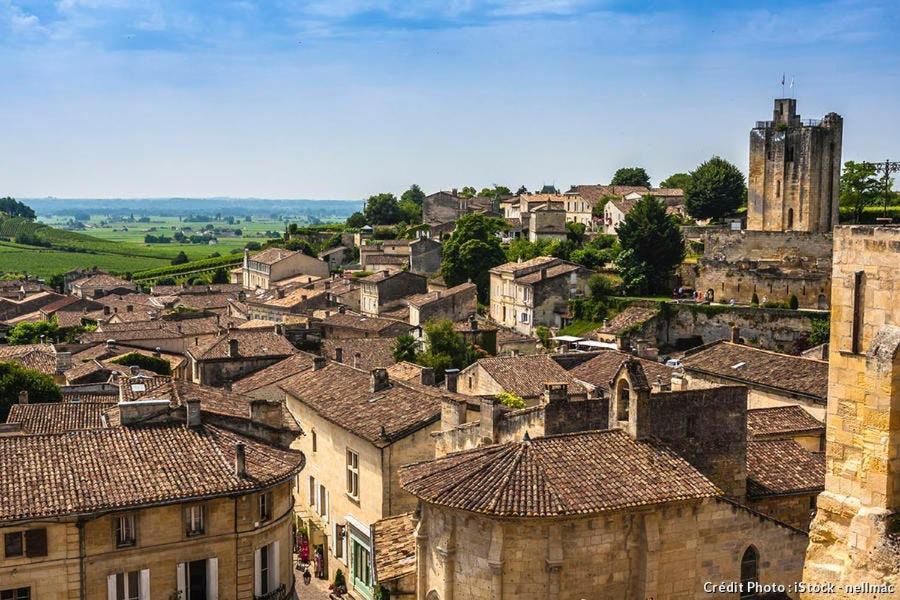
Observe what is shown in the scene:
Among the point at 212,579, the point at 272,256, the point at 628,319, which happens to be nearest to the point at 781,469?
the point at 212,579

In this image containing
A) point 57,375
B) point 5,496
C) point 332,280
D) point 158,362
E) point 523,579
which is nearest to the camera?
point 523,579

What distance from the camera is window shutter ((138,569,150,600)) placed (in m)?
24.8

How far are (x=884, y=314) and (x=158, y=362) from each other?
181 feet

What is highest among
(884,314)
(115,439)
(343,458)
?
(884,314)

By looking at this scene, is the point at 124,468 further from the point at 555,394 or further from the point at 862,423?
the point at 862,423

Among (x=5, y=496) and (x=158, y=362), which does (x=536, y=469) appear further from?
(x=158, y=362)

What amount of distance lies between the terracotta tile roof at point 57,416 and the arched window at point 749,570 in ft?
73.5

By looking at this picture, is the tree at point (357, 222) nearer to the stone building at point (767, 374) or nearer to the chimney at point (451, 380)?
the chimney at point (451, 380)

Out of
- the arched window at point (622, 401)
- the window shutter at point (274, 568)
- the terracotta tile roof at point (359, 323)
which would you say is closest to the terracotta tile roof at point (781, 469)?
the arched window at point (622, 401)

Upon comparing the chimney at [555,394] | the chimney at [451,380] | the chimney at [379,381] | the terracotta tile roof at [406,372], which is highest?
the chimney at [555,394]

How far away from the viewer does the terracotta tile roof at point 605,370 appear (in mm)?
42537

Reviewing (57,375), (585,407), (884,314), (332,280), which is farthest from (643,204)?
(884,314)

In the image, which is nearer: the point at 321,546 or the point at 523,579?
Result: the point at 523,579

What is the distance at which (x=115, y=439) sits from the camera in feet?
89.8
